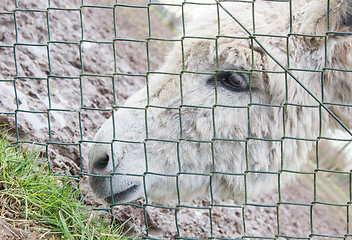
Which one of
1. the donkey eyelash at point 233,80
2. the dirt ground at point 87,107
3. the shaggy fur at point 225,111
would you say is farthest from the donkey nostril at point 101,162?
the donkey eyelash at point 233,80

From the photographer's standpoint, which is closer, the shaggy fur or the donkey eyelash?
the shaggy fur

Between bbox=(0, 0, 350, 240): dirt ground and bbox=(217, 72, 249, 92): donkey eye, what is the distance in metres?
0.75

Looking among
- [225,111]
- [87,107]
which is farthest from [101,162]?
[87,107]

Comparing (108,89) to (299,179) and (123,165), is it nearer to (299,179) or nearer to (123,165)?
(123,165)

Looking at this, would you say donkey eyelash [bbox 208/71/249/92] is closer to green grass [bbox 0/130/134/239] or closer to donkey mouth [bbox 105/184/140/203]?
donkey mouth [bbox 105/184/140/203]

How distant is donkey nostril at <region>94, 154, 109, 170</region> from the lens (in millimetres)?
3086

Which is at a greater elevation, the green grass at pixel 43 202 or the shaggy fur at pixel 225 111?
the shaggy fur at pixel 225 111

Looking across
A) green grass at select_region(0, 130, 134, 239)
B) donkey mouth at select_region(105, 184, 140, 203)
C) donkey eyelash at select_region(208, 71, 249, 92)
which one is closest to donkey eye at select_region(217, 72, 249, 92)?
donkey eyelash at select_region(208, 71, 249, 92)

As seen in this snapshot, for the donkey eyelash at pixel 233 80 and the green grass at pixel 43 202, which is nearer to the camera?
the green grass at pixel 43 202

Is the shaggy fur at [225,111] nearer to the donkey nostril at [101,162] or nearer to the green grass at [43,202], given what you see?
the donkey nostril at [101,162]

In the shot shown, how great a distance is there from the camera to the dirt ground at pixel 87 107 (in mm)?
3521

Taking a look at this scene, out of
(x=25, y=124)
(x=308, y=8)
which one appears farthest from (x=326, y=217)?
(x=25, y=124)

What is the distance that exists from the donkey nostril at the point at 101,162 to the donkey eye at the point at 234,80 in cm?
94

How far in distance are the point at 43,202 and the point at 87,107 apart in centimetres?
166
